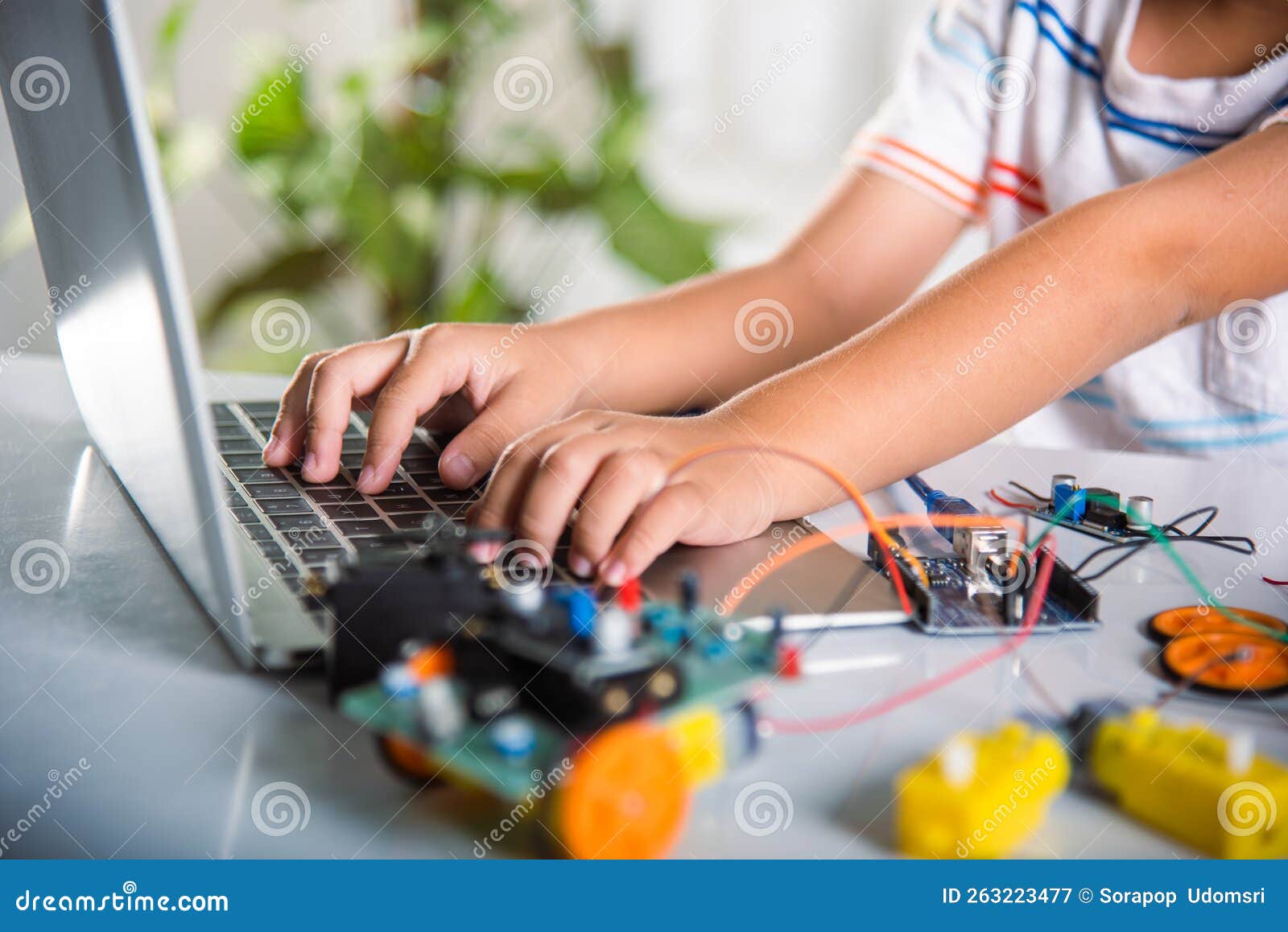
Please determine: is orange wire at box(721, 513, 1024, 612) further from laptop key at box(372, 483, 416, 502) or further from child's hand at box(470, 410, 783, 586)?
laptop key at box(372, 483, 416, 502)

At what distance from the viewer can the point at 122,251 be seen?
51 cm

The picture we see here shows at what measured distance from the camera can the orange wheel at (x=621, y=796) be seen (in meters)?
0.36

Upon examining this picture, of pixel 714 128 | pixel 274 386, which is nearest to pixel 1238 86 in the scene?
pixel 274 386

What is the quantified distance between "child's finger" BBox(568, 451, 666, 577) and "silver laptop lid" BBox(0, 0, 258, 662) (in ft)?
0.55

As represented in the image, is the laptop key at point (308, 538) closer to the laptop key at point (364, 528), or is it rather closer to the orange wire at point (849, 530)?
the laptop key at point (364, 528)

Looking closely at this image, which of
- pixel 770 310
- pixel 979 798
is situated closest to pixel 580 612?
pixel 979 798

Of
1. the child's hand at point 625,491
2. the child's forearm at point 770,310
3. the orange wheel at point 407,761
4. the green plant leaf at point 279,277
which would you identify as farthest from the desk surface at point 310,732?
the green plant leaf at point 279,277

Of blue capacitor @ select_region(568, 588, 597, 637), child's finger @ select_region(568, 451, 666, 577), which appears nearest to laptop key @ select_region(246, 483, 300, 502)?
child's finger @ select_region(568, 451, 666, 577)

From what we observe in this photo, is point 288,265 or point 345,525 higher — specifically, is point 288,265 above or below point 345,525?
below

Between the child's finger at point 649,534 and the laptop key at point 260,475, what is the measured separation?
11.4 inches

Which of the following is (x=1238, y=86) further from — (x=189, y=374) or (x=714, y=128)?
(x=714, y=128)

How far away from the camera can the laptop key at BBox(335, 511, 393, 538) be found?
2.10 feet

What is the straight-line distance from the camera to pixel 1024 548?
1.99ft
